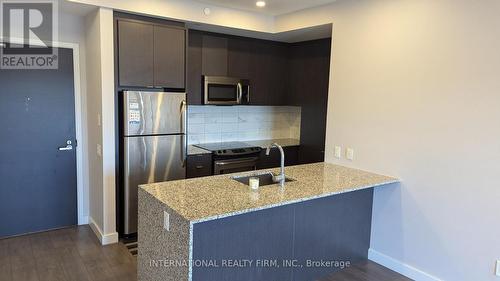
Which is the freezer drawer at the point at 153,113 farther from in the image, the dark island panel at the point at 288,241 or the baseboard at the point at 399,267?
the baseboard at the point at 399,267

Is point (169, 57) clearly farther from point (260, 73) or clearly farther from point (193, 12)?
point (260, 73)

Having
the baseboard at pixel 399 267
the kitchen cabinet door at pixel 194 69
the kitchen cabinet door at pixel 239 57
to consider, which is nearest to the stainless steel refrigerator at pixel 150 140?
the kitchen cabinet door at pixel 194 69

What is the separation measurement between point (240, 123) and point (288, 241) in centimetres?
278

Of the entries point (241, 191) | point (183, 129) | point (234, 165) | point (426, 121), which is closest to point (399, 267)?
point (426, 121)

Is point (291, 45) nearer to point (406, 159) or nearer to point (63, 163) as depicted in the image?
point (406, 159)

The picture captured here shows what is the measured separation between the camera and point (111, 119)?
3537 millimetres

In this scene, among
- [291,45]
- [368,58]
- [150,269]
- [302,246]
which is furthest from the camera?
[291,45]

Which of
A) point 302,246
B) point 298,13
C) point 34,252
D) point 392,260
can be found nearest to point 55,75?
point 34,252

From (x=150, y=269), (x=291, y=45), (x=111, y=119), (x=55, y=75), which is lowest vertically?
(x=150, y=269)

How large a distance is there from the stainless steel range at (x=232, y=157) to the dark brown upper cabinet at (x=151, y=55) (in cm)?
98

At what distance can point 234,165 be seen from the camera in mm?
4480

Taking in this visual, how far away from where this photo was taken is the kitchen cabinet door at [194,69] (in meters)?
4.31

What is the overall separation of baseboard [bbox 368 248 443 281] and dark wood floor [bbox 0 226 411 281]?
2.2 inches

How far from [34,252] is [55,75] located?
183 cm
